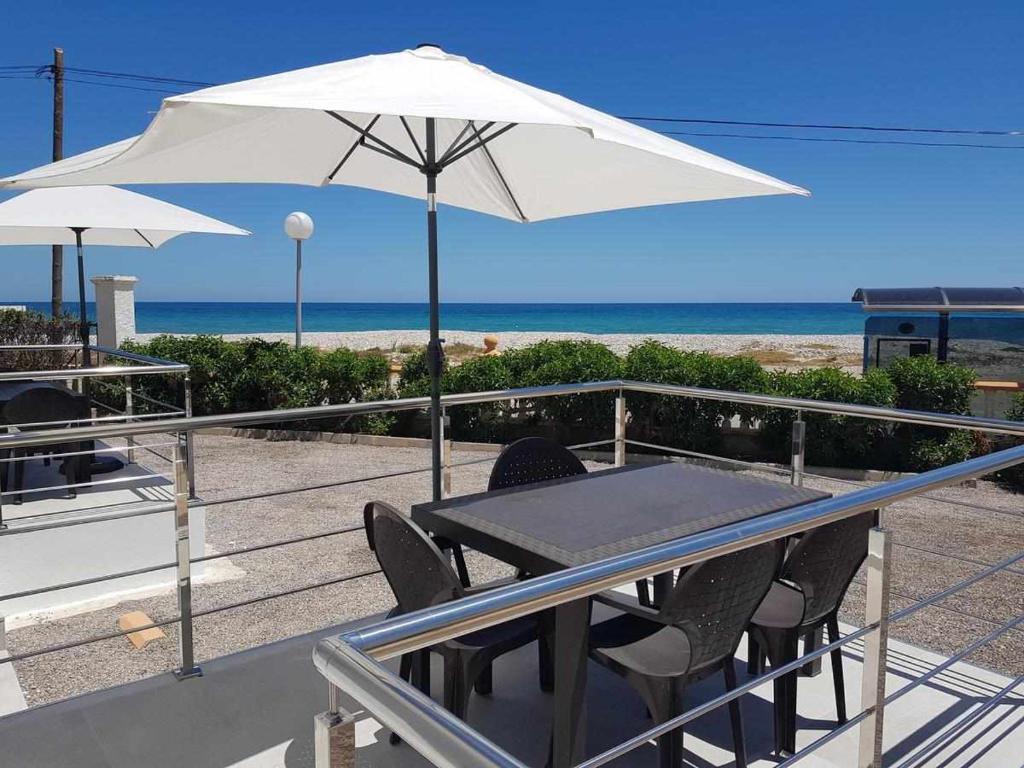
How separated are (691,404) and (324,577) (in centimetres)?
524

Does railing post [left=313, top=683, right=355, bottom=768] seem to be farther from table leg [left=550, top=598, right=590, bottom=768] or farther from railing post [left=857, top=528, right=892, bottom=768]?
railing post [left=857, top=528, right=892, bottom=768]

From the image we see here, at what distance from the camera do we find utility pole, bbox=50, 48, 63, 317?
1641cm

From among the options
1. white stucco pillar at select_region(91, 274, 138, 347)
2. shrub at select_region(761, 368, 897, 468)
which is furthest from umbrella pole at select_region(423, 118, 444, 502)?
white stucco pillar at select_region(91, 274, 138, 347)

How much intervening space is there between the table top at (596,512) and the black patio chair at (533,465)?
0.25 meters

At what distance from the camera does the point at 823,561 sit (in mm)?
2518

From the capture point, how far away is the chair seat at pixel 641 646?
87.1 inches

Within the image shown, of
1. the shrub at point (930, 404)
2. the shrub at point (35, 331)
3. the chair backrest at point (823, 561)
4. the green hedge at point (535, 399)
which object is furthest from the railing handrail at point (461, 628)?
the shrub at point (35, 331)

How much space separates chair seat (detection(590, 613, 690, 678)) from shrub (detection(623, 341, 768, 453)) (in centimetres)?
688

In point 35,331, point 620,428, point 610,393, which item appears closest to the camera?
point 620,428

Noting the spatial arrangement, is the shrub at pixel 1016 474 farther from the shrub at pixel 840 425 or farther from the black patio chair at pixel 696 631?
the black patio chair at pixel 696 631

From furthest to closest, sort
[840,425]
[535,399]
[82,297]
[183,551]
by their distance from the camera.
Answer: [535,399], [840,425], [82,297], [183,551]

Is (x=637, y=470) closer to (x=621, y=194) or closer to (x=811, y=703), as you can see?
(x=811, y=703)

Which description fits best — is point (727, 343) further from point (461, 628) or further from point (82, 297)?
point (461, 628)

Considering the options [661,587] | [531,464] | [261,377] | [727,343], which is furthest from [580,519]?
[727,343]
